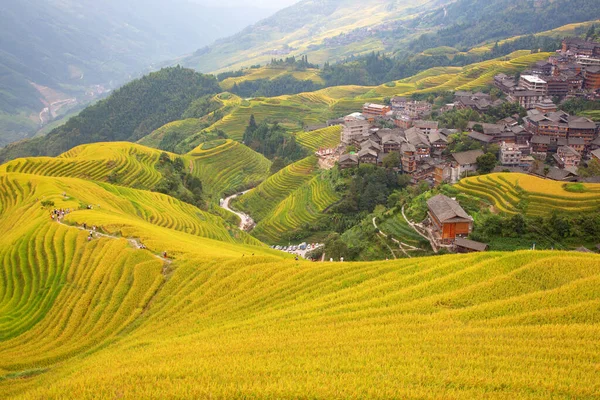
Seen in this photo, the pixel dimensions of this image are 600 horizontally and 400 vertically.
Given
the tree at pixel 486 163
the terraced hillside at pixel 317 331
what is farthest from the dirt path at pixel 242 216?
the terraced hillside at pixel 317 331

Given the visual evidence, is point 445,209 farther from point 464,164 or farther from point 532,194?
point 464,164

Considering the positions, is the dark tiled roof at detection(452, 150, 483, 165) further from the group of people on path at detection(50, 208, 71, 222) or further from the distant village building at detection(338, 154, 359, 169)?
the group of people on path at detection(50, 208, 71, 222)

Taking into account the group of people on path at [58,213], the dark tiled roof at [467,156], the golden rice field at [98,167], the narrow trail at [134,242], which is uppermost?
the group of people on path at [58,213]

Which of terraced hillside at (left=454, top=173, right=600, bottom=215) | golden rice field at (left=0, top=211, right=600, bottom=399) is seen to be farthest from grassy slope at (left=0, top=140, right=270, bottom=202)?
terraced hillside at (left=454, top=173, right=600, bottom=215)

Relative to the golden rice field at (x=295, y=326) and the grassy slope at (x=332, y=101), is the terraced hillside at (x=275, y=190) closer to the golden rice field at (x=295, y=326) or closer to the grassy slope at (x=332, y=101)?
the grassy slope at (x=332, y=101)

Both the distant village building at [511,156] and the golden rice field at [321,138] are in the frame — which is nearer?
the distant village building at [511,156]

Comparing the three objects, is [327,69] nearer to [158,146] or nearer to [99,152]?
[158,146]
